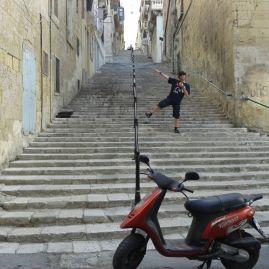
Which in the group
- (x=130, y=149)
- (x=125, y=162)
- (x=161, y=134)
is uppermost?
(x=161, y=134)

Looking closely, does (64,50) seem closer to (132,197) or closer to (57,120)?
(57,120)

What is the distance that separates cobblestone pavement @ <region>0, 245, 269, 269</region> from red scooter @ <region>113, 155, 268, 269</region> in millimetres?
407

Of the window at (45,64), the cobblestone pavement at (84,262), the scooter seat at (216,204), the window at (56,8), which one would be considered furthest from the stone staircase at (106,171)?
the window at (56,8)

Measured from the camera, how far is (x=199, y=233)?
4.35m

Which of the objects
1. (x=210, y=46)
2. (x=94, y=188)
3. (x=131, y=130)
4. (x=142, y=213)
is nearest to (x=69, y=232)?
(x=94, y=188)

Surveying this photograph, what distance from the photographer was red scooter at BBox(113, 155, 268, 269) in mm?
4219

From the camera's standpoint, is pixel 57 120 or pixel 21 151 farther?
pixel 57 120

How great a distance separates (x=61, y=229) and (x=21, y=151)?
3.80 metres

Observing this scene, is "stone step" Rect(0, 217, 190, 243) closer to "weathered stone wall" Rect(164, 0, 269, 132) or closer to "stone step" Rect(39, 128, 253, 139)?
"stone step" Rect(39, 128, 253, 139)

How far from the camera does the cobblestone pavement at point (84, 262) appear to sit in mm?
4758

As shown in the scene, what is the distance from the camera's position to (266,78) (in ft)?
40.2

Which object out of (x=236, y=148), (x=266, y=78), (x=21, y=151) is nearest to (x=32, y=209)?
(x=21, y=151)

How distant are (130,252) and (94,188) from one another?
135 inches

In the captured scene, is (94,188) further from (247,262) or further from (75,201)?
(247,262)
